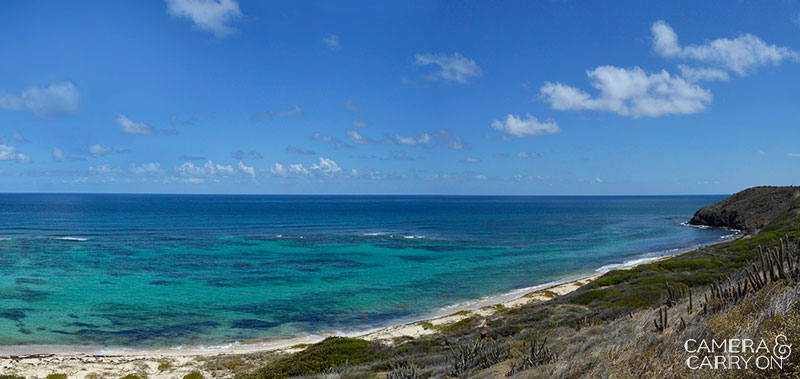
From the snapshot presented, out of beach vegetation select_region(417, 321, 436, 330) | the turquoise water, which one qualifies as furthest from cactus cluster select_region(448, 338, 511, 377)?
the turquoise water

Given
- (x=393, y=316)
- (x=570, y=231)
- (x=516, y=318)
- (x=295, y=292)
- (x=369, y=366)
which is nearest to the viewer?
(x=369, y=366)

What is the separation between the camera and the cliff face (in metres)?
80.8

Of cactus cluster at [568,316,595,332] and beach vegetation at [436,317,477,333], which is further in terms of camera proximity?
beach vegetation at [436,317,477,333]

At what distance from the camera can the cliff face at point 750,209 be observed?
8075 centimetres

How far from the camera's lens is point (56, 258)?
53.8 m

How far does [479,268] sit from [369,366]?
34.3 m

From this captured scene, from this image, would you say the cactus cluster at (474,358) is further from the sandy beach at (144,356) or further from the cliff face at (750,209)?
the cliff face at (750,209)

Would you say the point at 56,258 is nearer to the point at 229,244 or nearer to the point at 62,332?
the point at 229,244

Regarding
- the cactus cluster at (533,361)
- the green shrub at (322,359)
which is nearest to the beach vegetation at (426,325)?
the green shrub at (322,359)

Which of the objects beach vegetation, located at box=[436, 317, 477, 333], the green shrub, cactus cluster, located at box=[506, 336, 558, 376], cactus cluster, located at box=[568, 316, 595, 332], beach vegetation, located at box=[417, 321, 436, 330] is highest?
cactus cluster, located at box=[506, 336, 558, 376]

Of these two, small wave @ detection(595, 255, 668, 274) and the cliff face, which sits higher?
the cliff face

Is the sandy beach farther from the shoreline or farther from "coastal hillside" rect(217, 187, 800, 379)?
"coastal hillside" rect(217, 187, 800, 379)

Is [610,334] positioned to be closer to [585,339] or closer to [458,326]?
[585,339]

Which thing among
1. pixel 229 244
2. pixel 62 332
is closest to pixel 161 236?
pixel 229 244
